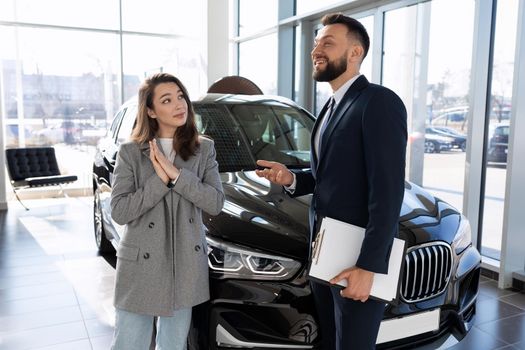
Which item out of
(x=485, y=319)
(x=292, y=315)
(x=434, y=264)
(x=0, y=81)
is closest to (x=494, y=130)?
(x=485, y=319)

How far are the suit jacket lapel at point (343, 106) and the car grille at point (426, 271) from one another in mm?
671

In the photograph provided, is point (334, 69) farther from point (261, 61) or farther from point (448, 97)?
point (261, 61)

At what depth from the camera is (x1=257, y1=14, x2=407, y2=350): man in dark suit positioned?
126cm

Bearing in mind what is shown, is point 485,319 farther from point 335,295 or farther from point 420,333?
point 335,295

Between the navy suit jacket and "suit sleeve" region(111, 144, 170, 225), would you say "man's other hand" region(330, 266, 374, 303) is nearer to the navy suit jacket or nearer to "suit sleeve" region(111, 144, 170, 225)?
the navy suit jacket

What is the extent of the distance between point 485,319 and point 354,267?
216cm

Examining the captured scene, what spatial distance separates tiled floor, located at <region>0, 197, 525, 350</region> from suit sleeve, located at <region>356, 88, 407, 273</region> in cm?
95

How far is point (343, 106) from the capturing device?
139 centimetres

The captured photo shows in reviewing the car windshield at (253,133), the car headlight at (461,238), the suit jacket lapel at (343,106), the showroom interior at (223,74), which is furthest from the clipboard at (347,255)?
the car windshield at (253,133)

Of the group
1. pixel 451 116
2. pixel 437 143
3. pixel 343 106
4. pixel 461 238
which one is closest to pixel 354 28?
pixel 343 106

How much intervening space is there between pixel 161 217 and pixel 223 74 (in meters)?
6.64

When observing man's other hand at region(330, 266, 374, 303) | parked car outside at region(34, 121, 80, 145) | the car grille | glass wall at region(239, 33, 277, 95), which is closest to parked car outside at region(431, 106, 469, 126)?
the car grille

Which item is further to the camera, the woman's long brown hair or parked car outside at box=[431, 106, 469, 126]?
parked car outside at box=[431, 106, 469, 126]

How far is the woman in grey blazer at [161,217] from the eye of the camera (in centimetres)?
161
